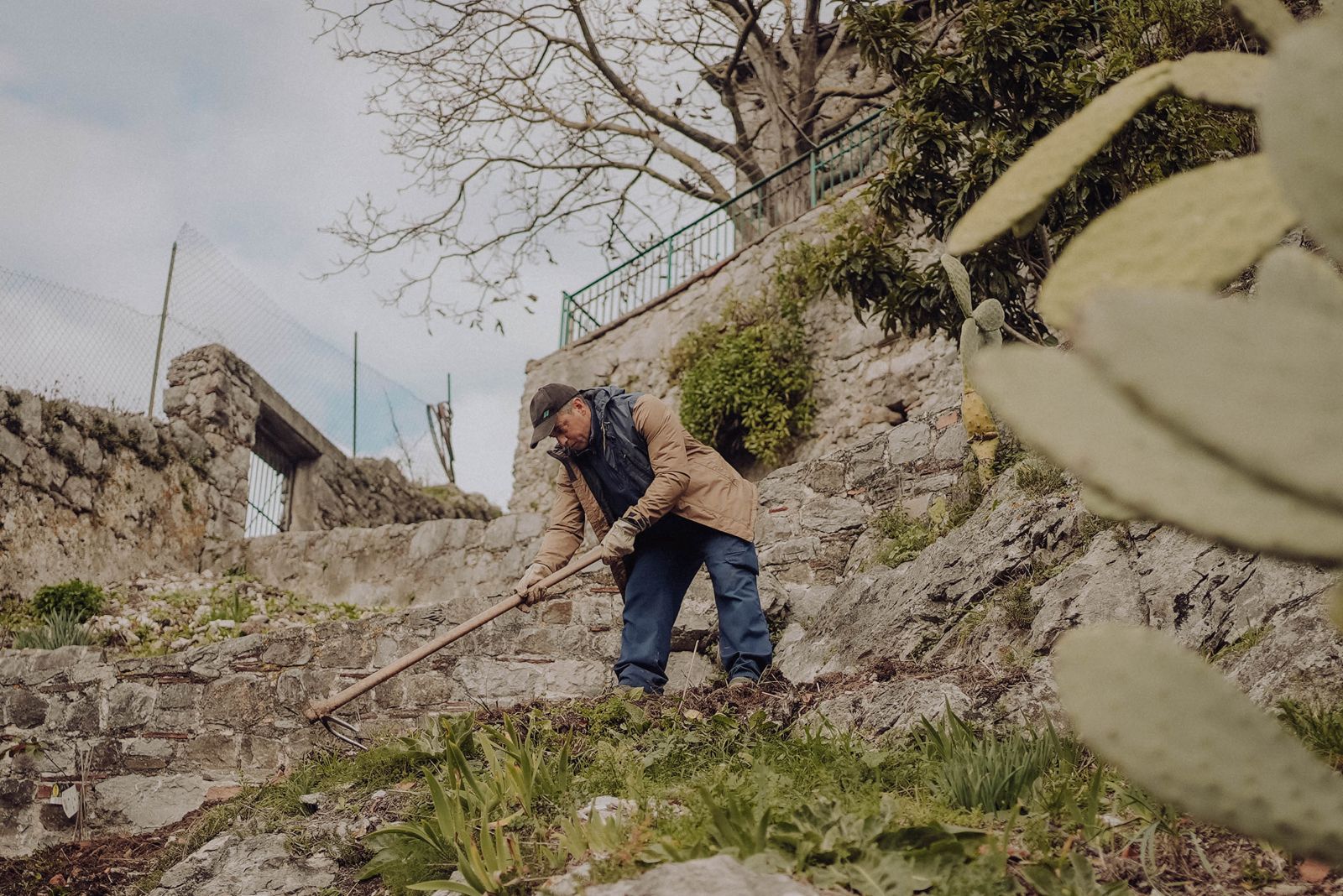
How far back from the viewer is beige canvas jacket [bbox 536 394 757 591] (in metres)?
4.15

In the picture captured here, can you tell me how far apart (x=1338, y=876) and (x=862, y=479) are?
4.40 m

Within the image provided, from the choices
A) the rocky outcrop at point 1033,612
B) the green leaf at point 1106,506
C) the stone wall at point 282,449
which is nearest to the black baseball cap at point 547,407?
the rocky outcrop at point 1033,612

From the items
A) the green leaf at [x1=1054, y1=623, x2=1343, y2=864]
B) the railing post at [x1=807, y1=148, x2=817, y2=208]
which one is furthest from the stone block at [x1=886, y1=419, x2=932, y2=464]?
the green leaf at [x1=1054, y1=623, x2=1343, y2=864]

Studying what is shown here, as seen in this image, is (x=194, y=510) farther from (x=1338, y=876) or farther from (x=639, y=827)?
(x=1338, y=876)

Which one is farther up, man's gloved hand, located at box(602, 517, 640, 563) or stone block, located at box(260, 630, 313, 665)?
man's gloved hand, located at box(602, 517, 640, 563)

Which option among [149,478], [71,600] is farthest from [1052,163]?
[149,478]

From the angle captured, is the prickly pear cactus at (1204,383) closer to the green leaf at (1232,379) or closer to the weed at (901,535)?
the green leaf at (1232,379)

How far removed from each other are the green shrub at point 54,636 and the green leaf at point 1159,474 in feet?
19.8

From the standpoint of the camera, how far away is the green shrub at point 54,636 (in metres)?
5.91

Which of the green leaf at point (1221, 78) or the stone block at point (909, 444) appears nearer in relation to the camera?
the green leaf at point (1221, 78)

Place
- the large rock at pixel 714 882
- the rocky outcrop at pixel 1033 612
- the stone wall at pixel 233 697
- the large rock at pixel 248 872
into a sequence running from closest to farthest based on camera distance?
1. the large rock at pixel 714 882
2. the rocky outcrop at pixel 1033 612
3. the large rock at pixel 248 872
4. the stone wall at pixel 233 697

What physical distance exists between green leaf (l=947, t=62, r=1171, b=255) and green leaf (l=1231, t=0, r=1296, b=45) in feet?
0.49

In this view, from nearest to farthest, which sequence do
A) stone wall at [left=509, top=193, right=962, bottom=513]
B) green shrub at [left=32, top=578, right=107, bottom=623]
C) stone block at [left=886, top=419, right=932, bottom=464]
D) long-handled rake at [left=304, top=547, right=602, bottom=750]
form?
1. long-handled rake at [left=304, top=547, right=602, bottom=750]
2. stone block at [left=886, top=419, right=932, bottom=464]
3. green shrub at [left=32, top=578, right=107, bottom=623]
4. stone wall at [left=509, top=193, right=962, bottom=513]

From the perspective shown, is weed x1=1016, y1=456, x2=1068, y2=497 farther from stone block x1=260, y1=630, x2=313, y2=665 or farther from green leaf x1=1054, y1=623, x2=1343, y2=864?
stone block x1=260, y1=630, x2=313, y2=665
